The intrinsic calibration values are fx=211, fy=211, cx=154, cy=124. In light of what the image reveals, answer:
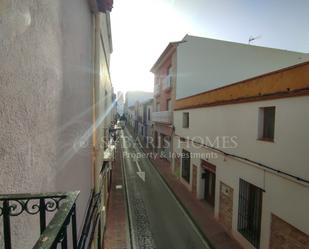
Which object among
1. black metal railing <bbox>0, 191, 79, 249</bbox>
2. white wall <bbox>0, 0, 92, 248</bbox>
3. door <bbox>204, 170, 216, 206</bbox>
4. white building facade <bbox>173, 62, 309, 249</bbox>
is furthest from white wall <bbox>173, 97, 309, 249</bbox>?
black metal railing <bbox>0, 191, 79, 249</bbox>

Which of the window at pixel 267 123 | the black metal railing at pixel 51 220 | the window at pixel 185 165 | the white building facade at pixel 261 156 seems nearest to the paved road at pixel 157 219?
the window at pixel 185 165

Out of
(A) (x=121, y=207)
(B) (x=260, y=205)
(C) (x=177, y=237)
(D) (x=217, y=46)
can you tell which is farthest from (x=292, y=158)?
(D) (x=217, y=46)

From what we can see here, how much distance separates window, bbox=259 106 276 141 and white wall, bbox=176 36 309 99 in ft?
31.0

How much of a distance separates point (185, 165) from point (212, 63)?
25.7 ft

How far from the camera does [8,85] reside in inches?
46.8

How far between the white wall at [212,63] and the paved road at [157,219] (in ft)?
22.5

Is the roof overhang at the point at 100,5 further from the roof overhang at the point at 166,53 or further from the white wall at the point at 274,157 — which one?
the roof overhang at the point at 166,53

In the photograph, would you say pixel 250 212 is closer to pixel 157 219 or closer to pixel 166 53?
pixel 157 219

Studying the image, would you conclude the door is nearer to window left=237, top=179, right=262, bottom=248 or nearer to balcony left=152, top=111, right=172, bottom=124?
window left=237, top=179, right=262, bottom=248

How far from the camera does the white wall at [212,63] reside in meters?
15.2

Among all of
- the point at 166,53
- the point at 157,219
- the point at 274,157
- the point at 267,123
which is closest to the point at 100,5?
the point at 267,123

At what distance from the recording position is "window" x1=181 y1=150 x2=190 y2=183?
12.8m

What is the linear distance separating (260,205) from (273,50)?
14619 millimetres

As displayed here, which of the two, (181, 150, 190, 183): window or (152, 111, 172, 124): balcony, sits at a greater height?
(152, 111, 172, 124): balcony
